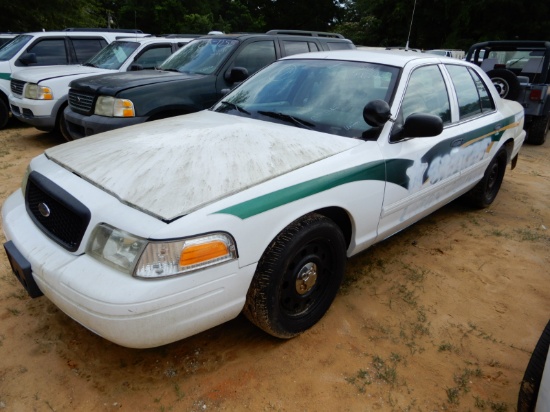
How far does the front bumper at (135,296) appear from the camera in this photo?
5.79 ft

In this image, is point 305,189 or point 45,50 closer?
point 305,189

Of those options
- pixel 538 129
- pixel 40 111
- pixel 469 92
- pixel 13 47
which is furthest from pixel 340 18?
pixel 469 92

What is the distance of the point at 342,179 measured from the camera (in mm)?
2408

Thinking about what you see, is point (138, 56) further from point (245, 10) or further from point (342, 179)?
point (245, 10)

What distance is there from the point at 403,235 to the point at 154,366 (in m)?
2.65

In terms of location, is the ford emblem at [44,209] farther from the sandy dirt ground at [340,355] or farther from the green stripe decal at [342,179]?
the green stripe decal at [342,179]

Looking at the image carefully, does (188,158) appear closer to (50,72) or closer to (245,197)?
(245,197)

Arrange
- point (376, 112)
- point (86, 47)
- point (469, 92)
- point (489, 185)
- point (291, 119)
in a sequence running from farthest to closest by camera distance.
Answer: point (86, 47)
point (489, 185)
point (469, 92)
point (291, 119)
point (376, 112)

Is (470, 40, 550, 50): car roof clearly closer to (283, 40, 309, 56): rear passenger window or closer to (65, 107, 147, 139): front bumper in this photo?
(283, 40, 309, 56): rear passenger window

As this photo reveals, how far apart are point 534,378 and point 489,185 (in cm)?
329

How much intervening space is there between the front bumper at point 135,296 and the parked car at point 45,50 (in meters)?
7.06

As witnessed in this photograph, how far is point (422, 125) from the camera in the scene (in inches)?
103

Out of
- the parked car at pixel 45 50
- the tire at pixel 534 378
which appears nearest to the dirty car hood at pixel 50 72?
the parked car at pixel 45 50

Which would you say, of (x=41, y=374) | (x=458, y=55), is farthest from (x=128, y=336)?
(x=458, y=55)
